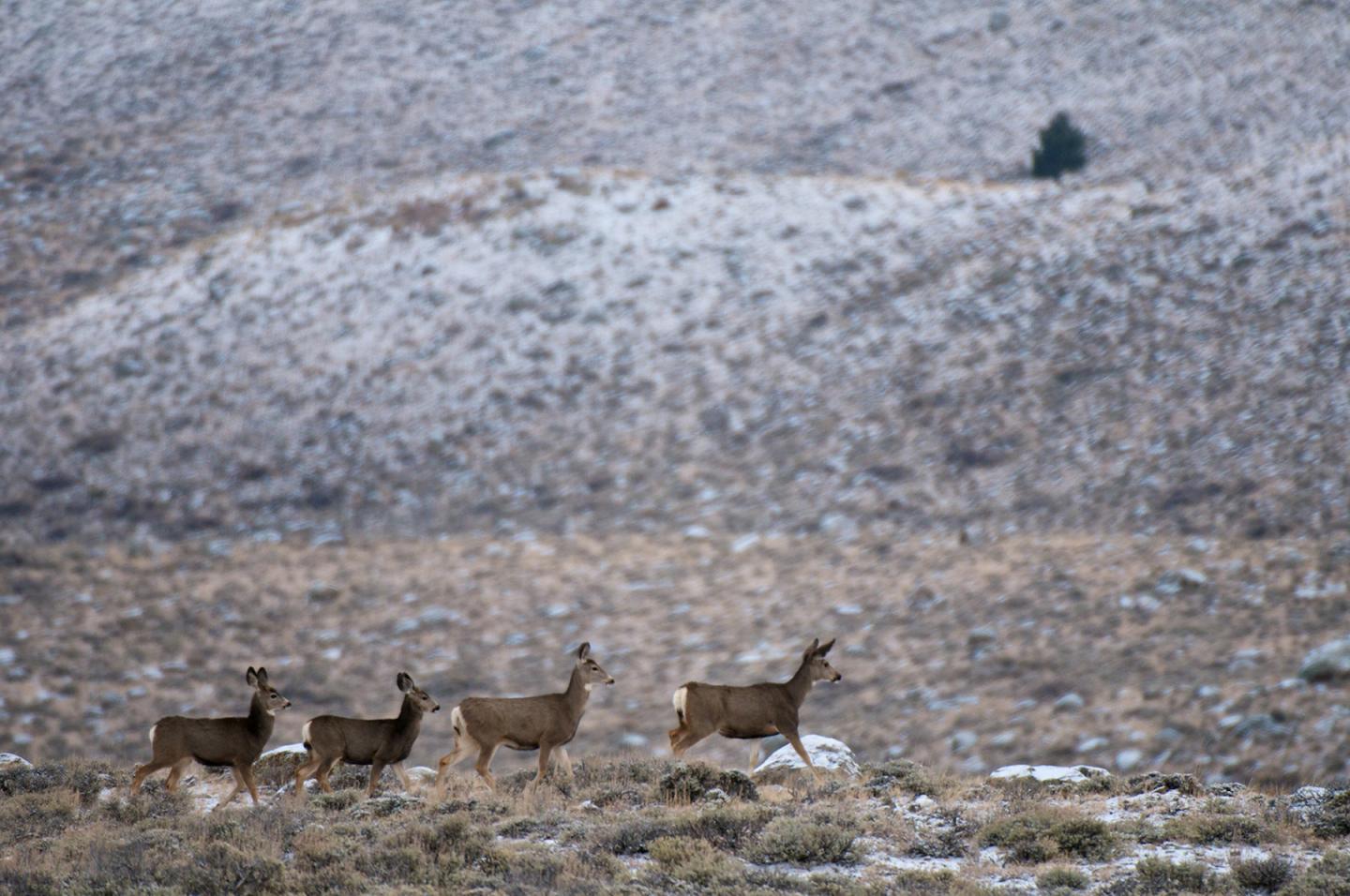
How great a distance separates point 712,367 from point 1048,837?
20551 millimetres

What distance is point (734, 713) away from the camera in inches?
459

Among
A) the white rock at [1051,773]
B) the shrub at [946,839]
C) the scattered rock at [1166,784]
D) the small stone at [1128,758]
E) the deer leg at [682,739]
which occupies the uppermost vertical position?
the deer leg at [682,739]

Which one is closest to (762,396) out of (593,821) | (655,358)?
(655,358)

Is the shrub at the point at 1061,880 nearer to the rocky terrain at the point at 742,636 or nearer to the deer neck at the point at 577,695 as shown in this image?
the deer neck at the point at 577,695

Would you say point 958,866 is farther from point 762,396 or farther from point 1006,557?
point 762,396

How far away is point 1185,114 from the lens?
36.3 metres

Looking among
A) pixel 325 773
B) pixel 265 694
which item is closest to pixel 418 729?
pixel 325 773

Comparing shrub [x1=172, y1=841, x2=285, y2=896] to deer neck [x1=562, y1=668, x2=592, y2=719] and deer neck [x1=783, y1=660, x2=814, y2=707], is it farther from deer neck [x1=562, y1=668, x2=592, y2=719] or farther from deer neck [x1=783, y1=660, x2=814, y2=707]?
deer neck [x1=783, y1=660, x2=814, y2=707]

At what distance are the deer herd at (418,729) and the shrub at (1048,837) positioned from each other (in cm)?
235

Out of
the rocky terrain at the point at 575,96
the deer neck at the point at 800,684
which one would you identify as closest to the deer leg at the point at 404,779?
the deer neck at the point at 800,684

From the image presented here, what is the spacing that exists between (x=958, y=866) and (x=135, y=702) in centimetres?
1511

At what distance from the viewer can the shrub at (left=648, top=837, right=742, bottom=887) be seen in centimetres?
838

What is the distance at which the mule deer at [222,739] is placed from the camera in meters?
10.8

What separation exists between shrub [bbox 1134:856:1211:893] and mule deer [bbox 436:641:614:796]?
4.68 m
